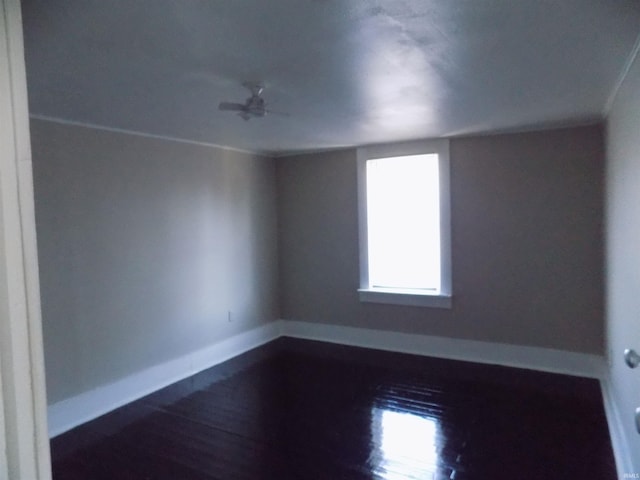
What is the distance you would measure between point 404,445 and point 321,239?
291cm

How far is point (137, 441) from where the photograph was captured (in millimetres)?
3152

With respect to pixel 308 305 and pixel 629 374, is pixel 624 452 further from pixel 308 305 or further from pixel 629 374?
pixel 308 305

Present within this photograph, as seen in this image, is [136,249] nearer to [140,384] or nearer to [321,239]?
[140,384]

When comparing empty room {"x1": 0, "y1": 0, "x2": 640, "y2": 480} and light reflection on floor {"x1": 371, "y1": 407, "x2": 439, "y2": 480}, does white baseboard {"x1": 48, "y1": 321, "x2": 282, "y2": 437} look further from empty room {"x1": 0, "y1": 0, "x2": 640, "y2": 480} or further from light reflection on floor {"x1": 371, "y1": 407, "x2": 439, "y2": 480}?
light reflection on floor {"x1": 371, "y1": 407, "x2": 439, "y2": 480}

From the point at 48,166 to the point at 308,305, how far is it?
10.7 ft

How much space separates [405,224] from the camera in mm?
5043

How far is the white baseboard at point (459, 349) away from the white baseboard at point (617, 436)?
17.7 inches

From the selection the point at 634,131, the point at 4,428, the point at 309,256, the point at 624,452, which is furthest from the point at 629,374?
the point at 309,256

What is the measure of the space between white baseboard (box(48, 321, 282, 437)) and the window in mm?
1520

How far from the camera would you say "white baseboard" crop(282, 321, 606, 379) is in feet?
13.8

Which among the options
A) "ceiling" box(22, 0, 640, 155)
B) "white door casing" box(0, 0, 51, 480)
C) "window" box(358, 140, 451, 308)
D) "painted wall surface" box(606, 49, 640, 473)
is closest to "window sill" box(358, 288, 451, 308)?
"window" box(358, 140, 451, 308)

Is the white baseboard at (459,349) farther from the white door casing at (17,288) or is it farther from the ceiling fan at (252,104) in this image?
the white door casing at (17,288)

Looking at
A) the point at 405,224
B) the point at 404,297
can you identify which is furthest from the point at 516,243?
the point at 404,297

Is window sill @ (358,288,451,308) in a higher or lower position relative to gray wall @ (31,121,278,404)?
lower
